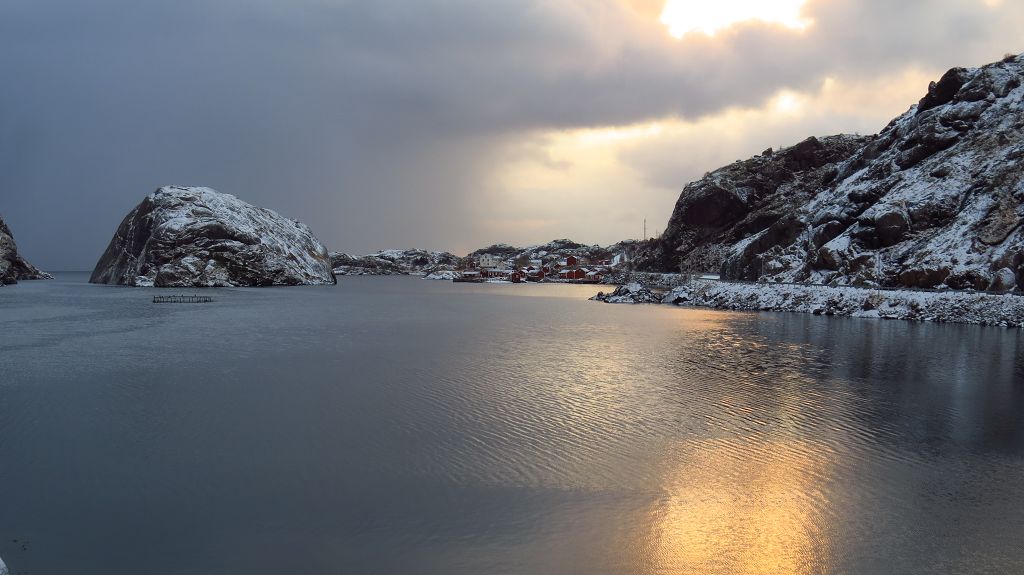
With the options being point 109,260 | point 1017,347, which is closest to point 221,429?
point 1017,347

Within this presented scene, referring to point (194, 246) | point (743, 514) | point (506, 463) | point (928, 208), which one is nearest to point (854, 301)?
point (928, 208)

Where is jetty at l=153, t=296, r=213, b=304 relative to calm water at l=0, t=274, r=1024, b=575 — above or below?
below

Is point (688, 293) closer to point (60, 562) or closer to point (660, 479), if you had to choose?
point (660, 479)

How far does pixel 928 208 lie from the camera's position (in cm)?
6366

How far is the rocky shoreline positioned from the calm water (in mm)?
23660

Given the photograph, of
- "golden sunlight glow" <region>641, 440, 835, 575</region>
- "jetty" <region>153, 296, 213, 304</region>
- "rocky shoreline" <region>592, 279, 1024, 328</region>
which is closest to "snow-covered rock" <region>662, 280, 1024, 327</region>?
"rocky shoreline" <region>592, 279, 1024, 328</region>

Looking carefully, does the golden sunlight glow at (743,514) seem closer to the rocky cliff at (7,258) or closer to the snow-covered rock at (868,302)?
the snow-covered rock at (868,302)

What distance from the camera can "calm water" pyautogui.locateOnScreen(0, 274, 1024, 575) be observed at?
31.7 ft

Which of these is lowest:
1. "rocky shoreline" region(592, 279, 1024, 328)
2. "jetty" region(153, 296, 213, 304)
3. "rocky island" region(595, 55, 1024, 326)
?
"jetty" region(153, 296, 213, 304)

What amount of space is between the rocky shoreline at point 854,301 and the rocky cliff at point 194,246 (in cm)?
8734

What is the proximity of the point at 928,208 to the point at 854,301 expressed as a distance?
15867 millimetres

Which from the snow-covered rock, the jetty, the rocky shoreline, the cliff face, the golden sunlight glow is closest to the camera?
the golden sunlight glow

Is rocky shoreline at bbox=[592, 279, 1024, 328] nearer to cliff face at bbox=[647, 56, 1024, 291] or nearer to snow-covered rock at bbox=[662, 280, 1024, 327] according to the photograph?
snow-covered rock at bbox=[662, 280, 1024, 327]

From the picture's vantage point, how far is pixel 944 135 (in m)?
71.1
